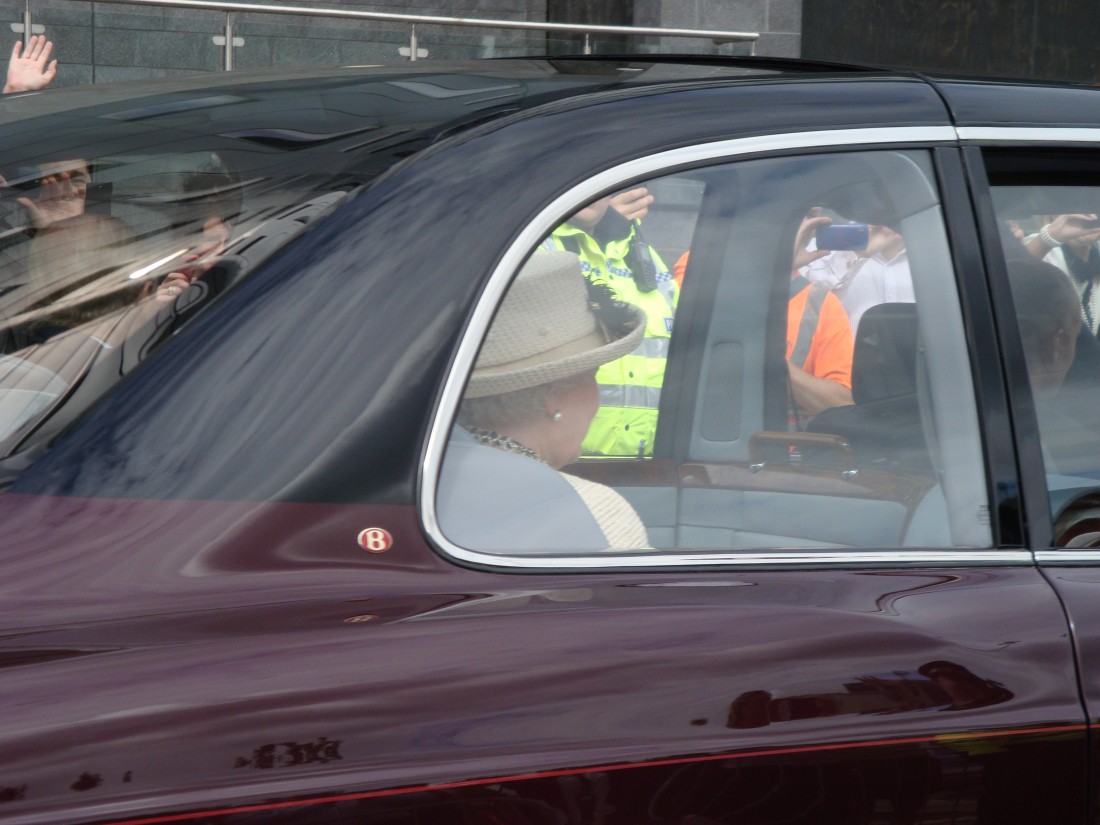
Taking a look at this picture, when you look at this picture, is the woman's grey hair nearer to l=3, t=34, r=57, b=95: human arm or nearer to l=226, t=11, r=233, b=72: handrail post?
l=3, t=34, r=57, b=95: human arm

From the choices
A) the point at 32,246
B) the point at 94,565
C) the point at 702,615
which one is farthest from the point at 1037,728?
the point at 32,246

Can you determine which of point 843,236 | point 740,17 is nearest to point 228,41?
point 740,17

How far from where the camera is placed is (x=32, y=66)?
5664mm

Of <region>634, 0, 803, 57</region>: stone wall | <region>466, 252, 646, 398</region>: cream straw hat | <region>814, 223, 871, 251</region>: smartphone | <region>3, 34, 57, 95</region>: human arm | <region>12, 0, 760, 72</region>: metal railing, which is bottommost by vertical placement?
<region>466, 252, 646, 398</region>: cream straw hat

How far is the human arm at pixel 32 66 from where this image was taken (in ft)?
17.9

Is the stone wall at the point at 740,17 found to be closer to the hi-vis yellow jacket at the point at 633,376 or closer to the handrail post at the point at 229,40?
the handrail post at the point at 229,40

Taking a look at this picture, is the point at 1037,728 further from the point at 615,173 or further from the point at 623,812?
the point at 615,173

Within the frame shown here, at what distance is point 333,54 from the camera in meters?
7.41

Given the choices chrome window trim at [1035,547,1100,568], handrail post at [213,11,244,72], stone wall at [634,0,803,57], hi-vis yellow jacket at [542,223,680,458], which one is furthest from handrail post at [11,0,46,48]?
chrome window trim at [1035,547,1100,568]

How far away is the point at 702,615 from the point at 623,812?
25 centimetres

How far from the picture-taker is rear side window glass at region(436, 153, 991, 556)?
5.35ft

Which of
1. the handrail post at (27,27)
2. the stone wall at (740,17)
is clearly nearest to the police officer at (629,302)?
the handrail post at (27,27)

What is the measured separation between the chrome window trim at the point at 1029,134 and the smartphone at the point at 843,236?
0.18 meters

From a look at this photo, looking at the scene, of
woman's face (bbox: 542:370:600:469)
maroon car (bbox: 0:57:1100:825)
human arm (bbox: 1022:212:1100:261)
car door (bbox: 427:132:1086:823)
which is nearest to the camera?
maroon car (bbox: 0:57:1100:825)
